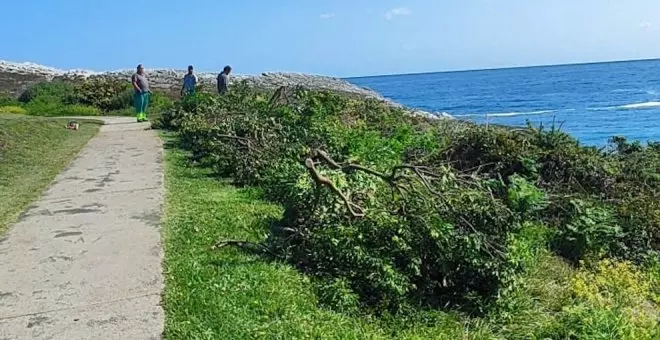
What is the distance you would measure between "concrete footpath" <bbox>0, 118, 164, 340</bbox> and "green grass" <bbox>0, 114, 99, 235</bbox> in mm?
224

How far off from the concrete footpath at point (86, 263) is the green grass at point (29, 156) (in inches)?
8.8

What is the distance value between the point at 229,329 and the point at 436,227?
191 cm

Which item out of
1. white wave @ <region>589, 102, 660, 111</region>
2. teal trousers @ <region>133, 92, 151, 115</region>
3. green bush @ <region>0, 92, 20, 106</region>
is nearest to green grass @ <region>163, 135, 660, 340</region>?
teal trousers @ <region>133, 92, 151, 115</region>

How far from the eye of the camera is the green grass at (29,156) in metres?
8.35

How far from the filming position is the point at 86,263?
227 inches

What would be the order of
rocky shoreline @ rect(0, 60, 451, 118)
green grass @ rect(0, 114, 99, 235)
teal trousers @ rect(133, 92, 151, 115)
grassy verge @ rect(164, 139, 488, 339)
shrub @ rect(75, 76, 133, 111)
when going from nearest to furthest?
grassy verge @ rect(164, 139, 488, 339), green grass @ rect(0, 114, 99, 235), teal trousers @ rect(133, 92, 151, 115), shrub @ rect(75, 76, 133, 111), rocky shoreline @ rect(0, 60, 451, 118)

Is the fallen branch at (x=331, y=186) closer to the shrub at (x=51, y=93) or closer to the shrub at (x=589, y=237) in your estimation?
the shrub at (x=589, y=237)

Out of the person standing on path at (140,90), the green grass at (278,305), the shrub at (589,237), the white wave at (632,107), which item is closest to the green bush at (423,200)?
the shrub at (589,237)

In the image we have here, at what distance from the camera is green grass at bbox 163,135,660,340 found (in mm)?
4625

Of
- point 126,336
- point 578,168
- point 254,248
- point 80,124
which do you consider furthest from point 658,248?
point 80,124

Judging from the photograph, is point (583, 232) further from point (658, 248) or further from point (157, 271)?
point (157, 271)

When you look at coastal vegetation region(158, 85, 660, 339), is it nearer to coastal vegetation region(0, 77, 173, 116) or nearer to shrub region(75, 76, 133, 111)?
coastal vegetation region(0, 77, 173, 116)

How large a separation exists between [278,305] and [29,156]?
26.9 feet

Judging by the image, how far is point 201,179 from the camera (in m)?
9.89
